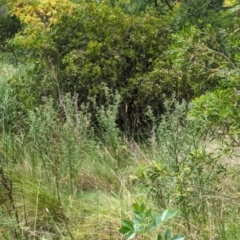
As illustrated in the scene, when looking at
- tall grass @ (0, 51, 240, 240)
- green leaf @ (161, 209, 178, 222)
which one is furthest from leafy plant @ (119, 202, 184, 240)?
tall grass @ (0, 51, 240, 240)

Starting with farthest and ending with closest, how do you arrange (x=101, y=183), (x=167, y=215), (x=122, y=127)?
(x=122, y=127)
(x=101, y=183)
(x=167, y=215)

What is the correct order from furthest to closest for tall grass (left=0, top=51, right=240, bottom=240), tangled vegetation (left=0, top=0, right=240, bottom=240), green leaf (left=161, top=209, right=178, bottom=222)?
tall grass (left=0, top=51, right=240, bottom=240), tangled vegetation (left=0, top=0, right=240, bottom=240), green leaf (left=161, top=209, right=178, bottom=222)

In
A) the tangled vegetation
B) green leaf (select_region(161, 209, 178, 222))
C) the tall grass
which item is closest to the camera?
green leaf (select_region(161, 209, 178, 222))

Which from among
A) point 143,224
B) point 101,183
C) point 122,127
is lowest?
point 122,127

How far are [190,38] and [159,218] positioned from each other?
126 cm

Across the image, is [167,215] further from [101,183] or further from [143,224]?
[101,183]

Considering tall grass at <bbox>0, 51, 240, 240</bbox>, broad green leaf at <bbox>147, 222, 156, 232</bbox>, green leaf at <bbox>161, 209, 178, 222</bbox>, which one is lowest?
tall grass at <bbox>0, 51, 240, 240</bbox>

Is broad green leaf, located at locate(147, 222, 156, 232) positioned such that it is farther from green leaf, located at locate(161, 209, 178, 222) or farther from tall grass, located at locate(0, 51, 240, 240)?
tall grass, located at locate(0, 51, 240, 240)

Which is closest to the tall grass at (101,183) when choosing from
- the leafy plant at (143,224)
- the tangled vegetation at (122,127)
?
the tangled vegetation at (122,127)

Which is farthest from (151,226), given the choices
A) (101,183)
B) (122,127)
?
(122,127)

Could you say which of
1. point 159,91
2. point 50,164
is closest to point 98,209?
point 50,164

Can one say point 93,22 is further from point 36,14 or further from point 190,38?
point 190,38

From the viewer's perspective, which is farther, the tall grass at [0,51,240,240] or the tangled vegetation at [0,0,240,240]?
the tall grass at [0,51,240,240]

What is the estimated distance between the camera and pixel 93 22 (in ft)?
24.6
